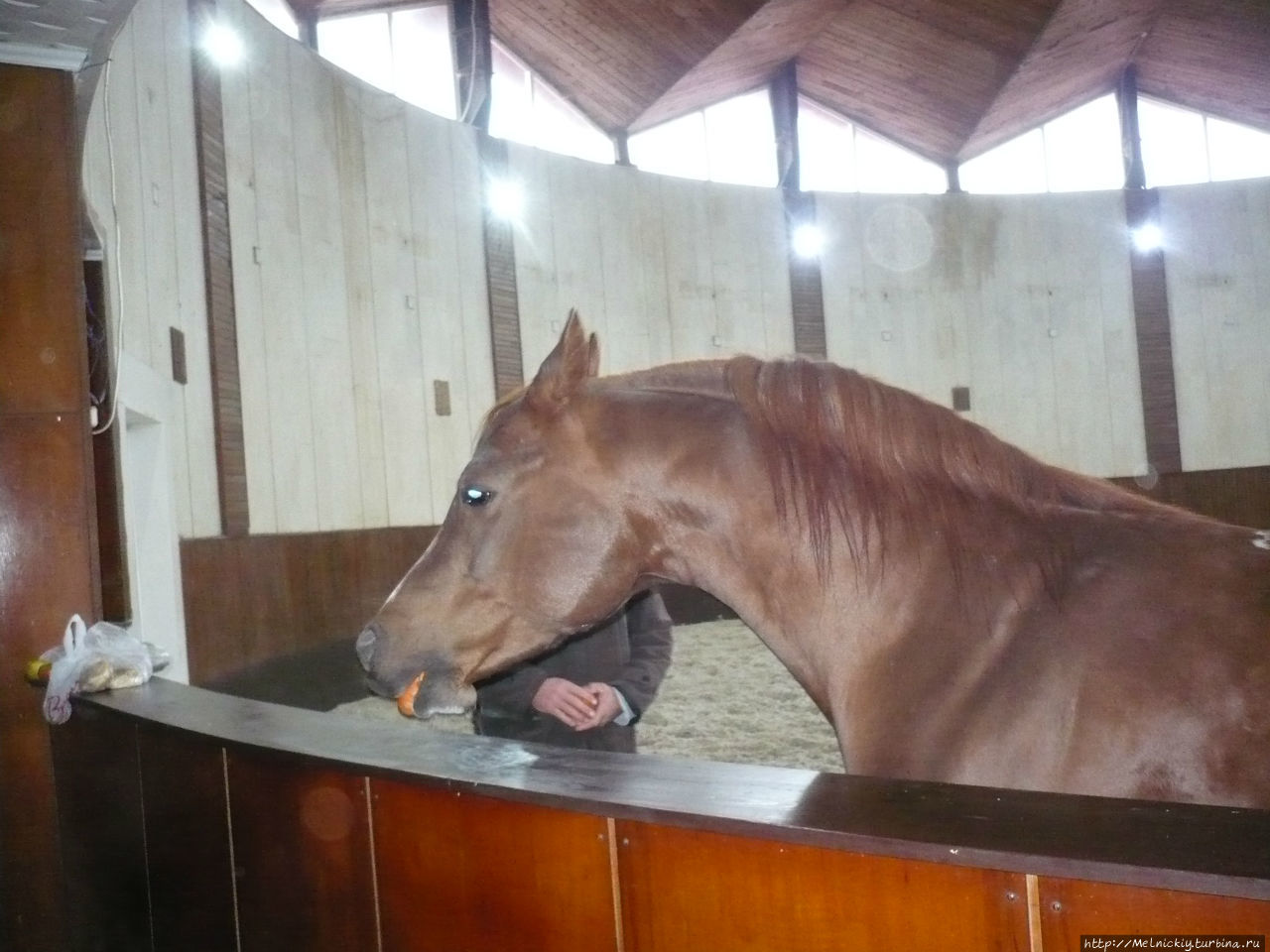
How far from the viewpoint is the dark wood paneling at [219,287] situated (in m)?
6.20

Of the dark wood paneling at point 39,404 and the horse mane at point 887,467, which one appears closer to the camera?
the horse mane at point 887,467

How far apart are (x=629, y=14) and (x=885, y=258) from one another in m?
4.78

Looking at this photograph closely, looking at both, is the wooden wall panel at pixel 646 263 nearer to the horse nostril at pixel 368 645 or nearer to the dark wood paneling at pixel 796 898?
the horse nostril at pixel 368 645

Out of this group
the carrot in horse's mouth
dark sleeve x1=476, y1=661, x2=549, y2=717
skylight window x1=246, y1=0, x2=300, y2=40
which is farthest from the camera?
skylight window x1=246, y1=0, x2=300, y2=40

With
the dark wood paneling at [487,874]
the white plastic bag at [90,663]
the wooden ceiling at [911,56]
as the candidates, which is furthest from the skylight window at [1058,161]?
the dark wood paneling at [487,874]

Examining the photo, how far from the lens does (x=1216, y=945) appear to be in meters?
0.75

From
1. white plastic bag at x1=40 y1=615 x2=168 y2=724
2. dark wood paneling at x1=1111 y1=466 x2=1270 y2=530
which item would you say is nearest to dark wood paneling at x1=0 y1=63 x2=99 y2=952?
white plastic bag at x1=40 y1=615 x2=168 y2=724

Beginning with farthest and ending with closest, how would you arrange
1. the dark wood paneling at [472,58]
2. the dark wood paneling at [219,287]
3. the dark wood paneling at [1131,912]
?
the dark wood paneling at [472,58] < the dark wood paneling at [219,287] < the dark wood paneling at [1131,912]

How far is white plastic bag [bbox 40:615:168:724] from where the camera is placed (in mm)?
2396

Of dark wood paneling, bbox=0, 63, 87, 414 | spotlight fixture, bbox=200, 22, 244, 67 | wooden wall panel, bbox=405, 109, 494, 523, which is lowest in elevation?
dark wood paneling, bbox=0, 63, 87, 414

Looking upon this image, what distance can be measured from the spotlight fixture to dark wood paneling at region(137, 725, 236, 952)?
5709mm

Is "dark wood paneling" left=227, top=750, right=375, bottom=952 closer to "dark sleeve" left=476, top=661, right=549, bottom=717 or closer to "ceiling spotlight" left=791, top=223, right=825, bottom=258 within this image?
"dark sleeve" left=476, top=661, right=549, bottom=717

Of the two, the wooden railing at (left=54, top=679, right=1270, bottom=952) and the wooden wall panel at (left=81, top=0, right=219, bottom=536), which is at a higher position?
the wooden wall panel at (left=81, top=0, right=219, bottom=536)

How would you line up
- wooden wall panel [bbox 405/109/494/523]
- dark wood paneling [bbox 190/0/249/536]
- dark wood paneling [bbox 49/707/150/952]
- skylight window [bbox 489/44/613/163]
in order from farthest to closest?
skylight window [bbox 489/44/613/163] < wooden wall panel [bbox 405/109/494/523] < dark wood paneling [bbox 190/0/249/536] < dark wood paneling [bbox 49/707/150/952]
